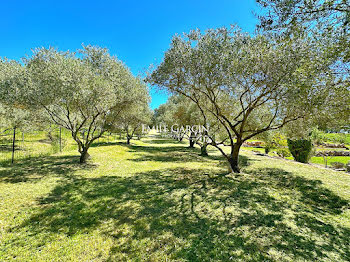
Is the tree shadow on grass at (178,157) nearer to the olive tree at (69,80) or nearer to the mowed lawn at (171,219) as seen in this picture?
the mowed lawn at (171,219)

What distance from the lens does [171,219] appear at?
6402 millimetres

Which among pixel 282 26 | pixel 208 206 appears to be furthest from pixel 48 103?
pixel 282 26

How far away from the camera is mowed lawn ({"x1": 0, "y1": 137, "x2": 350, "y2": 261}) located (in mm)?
4664

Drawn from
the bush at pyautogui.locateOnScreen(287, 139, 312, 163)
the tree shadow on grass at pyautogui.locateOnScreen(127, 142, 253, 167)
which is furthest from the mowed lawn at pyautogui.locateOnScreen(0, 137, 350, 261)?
the bush at pyautogui.locateOnScreen(287, 139, 312, 163)

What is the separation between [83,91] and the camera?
11.4 meters

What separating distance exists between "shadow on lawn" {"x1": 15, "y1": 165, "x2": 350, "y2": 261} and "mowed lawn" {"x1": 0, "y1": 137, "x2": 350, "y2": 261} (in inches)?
1.3

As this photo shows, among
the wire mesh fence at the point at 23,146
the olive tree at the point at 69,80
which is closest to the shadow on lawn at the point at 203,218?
the olive tree at the point at 69,80

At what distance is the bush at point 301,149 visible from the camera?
19.4m

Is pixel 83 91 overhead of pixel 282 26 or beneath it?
beneath

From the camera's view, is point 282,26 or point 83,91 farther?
point 83,91

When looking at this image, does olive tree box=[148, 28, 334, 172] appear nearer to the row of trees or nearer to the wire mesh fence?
the row of trees

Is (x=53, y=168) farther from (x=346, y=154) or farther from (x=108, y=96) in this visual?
(x=346, y=154)

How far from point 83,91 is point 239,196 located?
1240 centimetres

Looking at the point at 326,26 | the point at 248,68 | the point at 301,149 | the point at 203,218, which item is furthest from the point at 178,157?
the point at 326,26
